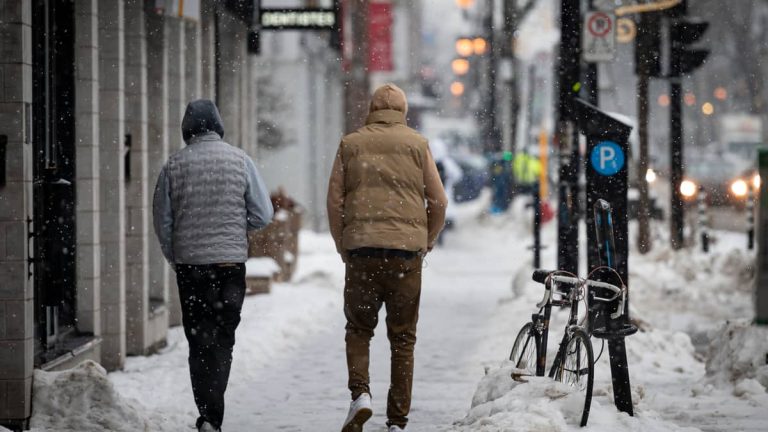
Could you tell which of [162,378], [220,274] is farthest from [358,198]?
[162,378]

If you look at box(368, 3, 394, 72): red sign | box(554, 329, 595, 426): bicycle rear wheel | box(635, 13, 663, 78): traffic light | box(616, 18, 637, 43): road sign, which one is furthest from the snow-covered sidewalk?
box(368, 3, 394, 72): red sign

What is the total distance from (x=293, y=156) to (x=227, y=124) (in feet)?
46.8

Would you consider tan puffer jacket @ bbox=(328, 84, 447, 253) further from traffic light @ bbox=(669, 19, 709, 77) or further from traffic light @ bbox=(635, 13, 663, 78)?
traffic light @ bbox=(635, 13, 663, 78)

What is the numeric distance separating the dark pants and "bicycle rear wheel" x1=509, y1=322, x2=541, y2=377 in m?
1.68

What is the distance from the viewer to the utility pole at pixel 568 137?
11398 mm

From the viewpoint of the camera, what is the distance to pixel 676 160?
722 inches

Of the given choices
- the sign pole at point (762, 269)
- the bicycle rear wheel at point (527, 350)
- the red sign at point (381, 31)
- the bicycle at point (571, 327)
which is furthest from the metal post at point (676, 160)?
the red sign at point (381, 31)

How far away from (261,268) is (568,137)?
13.6ft

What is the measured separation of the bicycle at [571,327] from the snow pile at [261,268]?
7.20 metres

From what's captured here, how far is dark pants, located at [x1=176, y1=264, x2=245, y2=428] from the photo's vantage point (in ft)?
20.9

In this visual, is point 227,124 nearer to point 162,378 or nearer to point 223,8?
point 223,8

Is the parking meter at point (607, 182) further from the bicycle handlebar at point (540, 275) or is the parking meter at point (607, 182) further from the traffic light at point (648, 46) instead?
the traffic light at point (648, 46)

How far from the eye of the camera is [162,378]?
8656 millimetres

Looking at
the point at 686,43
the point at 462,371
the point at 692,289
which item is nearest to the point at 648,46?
the point at 686,43
